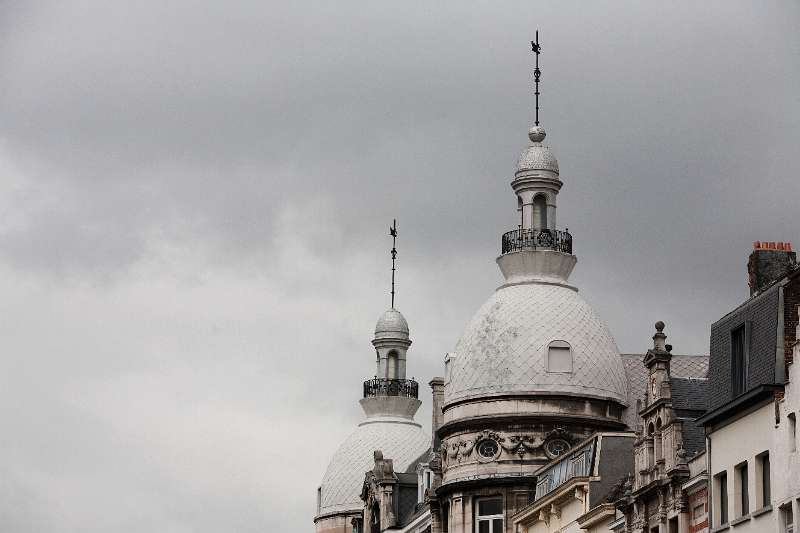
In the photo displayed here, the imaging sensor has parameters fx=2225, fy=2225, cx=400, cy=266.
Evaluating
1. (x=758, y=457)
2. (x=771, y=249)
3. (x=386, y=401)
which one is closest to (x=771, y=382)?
(x=758, y=457)

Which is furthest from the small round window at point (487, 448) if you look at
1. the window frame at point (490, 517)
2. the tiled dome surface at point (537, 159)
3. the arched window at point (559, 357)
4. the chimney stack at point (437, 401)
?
the chimney stack at point (437, 401)

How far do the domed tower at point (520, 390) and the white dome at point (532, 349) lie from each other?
4 cm

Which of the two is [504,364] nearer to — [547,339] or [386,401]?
[547,339]

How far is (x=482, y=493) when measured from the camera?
88.5m

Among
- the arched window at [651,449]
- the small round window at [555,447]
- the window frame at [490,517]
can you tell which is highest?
the small round window at [555,447]

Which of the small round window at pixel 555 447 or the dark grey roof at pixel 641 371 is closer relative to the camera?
the small round window at pixel 555 447

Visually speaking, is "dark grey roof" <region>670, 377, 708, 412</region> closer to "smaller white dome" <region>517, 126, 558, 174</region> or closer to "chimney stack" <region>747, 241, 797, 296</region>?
"chimney stack" <region>747, 241, 797, 296</region>

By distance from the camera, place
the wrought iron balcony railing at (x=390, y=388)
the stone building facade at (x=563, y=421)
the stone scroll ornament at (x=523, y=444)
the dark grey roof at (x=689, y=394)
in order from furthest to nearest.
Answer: the wrought iron balcony railing at (x=390, y=388)
the stone scroll ornament at (x=523, y=444)
the dark grey roof at (x=689, y=394)
the stone building facade at (x=563, y=421)

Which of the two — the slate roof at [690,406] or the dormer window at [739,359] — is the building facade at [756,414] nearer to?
the dormer window at [739,359]

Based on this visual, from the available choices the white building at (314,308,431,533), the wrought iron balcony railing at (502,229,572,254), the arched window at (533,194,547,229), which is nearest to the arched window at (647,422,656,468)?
the wrought iron balcony railing at (502,229,572,254)

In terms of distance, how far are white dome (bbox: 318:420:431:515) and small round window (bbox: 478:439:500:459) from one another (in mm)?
28992

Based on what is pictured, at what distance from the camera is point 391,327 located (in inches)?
4924

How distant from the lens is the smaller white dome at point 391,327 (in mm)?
125000

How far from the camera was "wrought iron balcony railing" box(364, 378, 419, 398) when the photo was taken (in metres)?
123
